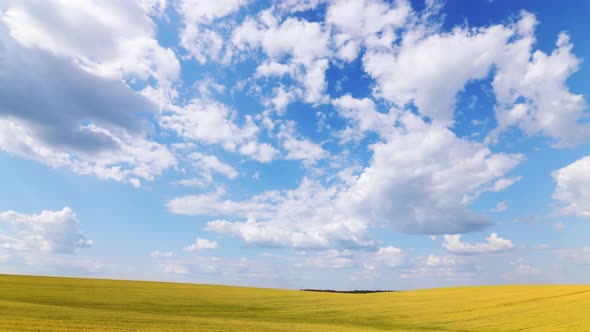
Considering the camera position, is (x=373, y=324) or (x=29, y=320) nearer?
(x=29, y=320)

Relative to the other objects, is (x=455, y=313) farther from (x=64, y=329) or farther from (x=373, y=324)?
(x=64, y=329)

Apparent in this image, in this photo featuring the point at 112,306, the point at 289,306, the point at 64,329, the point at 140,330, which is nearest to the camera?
the point at 64,329

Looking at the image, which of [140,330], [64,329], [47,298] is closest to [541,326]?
[140,330]

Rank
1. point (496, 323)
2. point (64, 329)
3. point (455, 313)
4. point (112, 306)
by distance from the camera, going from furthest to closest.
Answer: point (455, 313) → point (112, 306) → point (496, 323) → point (64, 329)

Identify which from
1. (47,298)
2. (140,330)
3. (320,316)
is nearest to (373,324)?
(320,316)

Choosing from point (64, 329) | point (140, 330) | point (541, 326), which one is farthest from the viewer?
point (541, 326)

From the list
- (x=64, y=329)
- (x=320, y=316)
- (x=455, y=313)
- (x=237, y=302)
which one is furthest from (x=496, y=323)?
(x=64, y=329)

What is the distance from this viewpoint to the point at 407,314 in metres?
47.5

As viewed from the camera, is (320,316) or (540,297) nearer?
(320,316)

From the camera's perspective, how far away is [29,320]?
22031mm

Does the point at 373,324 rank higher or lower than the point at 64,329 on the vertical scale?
lower

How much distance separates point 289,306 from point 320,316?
407 inches

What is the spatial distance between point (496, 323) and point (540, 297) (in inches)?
941

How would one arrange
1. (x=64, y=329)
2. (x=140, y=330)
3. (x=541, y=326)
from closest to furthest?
(x=64, y=329), (x=140, y=330), (x=541, y=326)
